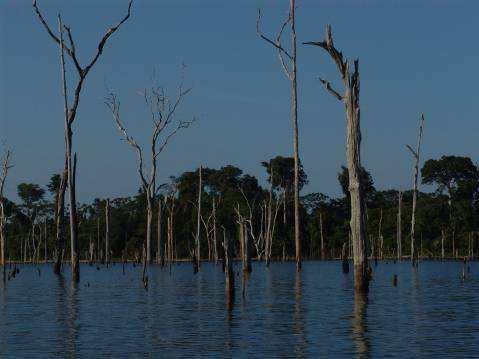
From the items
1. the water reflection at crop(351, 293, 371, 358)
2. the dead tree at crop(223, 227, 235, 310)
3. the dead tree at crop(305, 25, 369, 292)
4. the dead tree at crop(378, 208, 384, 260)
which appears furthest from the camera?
the dead tree at crop(378, 208, 384, 260)

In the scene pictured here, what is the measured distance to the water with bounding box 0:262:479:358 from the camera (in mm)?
20312

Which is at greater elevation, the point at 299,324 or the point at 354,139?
the point at 354,139

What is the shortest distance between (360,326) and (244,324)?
3.10m

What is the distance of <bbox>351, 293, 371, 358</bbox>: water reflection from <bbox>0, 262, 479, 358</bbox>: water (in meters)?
0.03

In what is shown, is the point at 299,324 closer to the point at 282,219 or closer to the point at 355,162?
the point at 355,162

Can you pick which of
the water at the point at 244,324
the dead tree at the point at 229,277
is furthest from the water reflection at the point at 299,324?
the dead tree at the point at 229,277

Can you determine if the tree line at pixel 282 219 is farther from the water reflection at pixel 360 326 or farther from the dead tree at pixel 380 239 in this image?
the water reflection at pixel 360 326

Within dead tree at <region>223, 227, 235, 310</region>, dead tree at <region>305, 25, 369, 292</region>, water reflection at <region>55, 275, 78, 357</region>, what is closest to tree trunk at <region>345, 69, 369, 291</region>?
dead tree at <region>305, 25, 369, 292</region>

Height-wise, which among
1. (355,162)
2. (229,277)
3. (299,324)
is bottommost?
(299,324)

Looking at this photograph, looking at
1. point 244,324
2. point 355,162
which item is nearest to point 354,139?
point 355,162

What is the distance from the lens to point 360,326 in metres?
24.6

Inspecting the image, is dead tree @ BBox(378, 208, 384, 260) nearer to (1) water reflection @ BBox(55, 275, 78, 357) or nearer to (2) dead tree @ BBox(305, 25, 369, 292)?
(1) water reflection @ BBox(55, 275, 78, 357)

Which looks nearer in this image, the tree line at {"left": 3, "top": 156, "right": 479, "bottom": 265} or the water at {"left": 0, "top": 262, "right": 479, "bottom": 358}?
the water at {"left": 0, "top": 262, "right": 479, "bottom": 358}

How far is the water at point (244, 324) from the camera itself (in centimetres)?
2031
